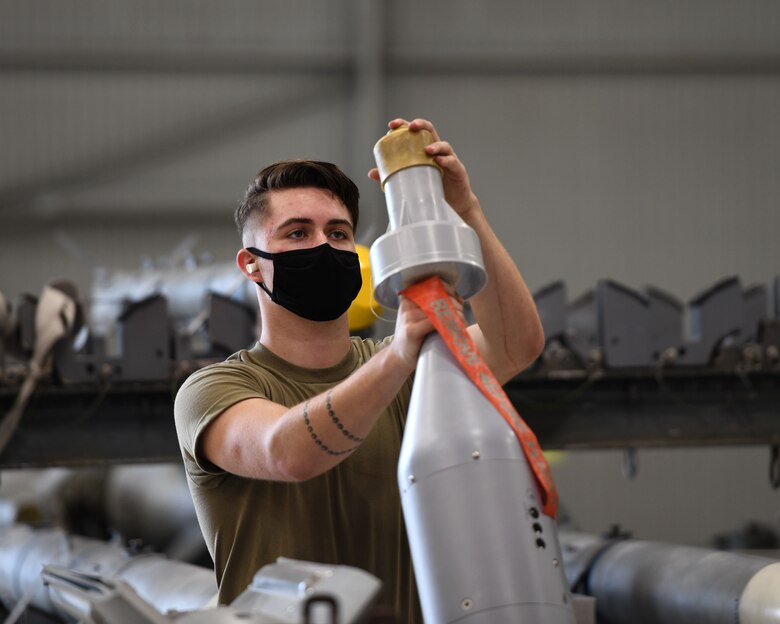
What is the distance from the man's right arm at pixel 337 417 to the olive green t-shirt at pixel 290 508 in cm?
15

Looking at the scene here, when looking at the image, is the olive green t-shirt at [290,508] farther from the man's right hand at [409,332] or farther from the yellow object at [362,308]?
the yellow object at [362,308]

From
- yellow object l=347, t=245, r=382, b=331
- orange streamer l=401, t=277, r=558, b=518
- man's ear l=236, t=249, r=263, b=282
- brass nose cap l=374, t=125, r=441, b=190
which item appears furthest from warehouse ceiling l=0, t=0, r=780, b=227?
orange streamer l=401, t=277, r=558, b=518

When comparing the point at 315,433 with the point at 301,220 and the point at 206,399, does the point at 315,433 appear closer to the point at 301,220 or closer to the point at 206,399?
the point at 206,399

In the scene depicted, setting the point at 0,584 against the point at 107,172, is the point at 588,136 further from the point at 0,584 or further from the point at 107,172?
the point at 0,584

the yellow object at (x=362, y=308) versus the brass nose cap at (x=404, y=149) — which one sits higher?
the yellow object at (x=362, y=308)

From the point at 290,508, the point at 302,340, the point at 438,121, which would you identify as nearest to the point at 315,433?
the point at 290,508

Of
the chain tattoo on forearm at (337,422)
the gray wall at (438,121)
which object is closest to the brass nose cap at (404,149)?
the chain tattoo on forearm at (337,422)

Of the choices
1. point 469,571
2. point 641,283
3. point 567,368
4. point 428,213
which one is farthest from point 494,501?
point 641,283

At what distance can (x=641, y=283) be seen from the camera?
834cm

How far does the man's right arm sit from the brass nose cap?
0.17m

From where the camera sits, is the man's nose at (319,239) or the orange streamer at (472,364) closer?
the orange streamer at (472,364)

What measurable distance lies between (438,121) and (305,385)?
7.10 m

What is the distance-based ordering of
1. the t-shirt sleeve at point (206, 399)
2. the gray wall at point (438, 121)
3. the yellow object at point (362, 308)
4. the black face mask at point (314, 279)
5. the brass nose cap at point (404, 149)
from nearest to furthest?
the brass nose cap at point (404, 149) → the t-shirt sleeve at point (206, 399) → the black face mask at point (314, 279) → the yellow object at point (362, 308) → the gray wall at point (438, 121)

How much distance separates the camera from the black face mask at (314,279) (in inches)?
61.9
